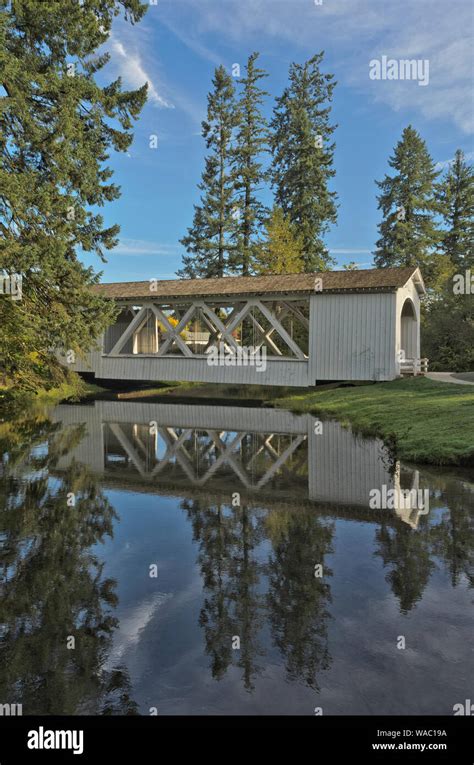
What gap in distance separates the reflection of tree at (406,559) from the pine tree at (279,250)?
31.4 metres

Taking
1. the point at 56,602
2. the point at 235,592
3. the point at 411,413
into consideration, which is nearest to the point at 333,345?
the point at 411,413

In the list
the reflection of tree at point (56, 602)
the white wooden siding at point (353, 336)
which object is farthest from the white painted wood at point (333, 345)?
the reflection of tree at point (56, 602)

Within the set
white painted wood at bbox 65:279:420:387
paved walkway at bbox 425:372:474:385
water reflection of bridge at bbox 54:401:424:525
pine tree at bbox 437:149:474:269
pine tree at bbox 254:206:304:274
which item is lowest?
water reflection of bridge at bbox 54:401:424:525

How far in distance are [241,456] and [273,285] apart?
13.7 m

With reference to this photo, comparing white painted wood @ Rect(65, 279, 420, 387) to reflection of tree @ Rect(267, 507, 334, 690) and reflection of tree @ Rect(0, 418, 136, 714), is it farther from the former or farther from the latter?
reflection of tree @ Rect(267, 507, 334, 690)

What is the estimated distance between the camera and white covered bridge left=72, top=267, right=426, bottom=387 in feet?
71.2

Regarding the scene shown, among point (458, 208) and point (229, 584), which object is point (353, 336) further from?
point (458, 208)

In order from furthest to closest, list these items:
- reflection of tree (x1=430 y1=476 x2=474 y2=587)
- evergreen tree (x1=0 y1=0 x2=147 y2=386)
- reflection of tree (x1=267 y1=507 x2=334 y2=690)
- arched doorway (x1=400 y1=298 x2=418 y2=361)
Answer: arched doorway (x1=400 y1=298 x2=418 y2=361) < evergreen tree (x1=0 y1=0 x2=147 y2=386) < reflection of tree (x1=430 y1=476 x2=474 y2=587) < reflection of tree (x1=267 y1=507 x2=334 y2=690)

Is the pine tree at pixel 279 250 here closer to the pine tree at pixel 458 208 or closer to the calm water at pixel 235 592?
the pine tree at pixel 458 208

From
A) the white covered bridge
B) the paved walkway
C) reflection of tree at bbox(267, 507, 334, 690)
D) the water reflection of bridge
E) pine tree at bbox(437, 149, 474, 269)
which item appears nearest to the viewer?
reflection of tree at bbox(267, 507, 334, 690)

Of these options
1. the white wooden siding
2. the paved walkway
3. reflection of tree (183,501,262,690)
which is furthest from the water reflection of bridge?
the paved walkway

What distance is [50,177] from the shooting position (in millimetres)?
14477

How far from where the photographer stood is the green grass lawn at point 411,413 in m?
10.2

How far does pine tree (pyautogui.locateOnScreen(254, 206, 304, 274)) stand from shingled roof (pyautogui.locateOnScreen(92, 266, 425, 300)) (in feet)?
38.0
